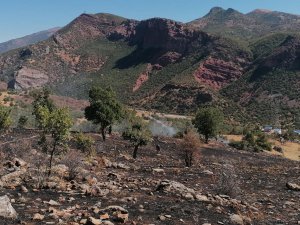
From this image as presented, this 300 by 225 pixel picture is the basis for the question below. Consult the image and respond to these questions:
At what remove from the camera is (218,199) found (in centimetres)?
2014

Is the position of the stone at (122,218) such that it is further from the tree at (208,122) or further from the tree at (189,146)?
the tree at (208,122)

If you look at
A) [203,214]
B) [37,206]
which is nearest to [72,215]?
[37,206]

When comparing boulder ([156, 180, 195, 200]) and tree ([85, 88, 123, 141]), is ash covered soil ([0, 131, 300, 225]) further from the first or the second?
tree ([85, 88, 123, 141])

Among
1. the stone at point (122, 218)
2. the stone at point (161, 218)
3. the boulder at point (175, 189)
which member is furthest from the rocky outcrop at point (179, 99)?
the stone at point (122, 218)

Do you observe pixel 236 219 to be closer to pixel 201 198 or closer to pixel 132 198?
pixel 201 198

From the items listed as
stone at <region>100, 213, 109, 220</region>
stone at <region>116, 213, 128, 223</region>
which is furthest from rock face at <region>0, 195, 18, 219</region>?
stone at <region>116, 213, 128, 223</region>

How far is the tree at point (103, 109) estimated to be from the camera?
177 ft

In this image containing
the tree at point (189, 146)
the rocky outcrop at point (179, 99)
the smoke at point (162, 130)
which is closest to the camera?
the tree at point (189, 146)

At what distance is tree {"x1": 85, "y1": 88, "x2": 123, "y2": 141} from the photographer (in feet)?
177

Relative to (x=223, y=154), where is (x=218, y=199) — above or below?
above

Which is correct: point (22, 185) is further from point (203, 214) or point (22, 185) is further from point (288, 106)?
point (288, 106)

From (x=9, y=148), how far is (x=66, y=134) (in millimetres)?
10394

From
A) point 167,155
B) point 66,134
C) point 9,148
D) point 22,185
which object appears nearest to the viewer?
point 22,185

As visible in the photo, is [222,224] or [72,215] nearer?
[72,215]
